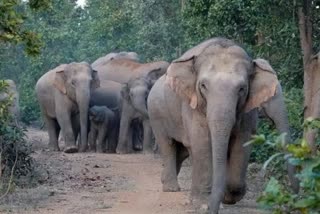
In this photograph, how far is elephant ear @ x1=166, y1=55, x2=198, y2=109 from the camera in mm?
10453

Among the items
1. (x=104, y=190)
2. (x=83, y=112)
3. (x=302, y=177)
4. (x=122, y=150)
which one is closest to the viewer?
(x=302, y=177)

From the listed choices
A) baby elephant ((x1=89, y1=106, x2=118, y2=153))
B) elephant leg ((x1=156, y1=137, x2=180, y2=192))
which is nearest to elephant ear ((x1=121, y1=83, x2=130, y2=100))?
baby elephant ((x1=89, y1=106, x2=118, y2=153))

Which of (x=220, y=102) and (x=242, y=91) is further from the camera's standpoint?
(x=242, y=91)

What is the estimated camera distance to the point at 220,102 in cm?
958

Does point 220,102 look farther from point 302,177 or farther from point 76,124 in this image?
point 76,124

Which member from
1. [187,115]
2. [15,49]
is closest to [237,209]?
[187,115]

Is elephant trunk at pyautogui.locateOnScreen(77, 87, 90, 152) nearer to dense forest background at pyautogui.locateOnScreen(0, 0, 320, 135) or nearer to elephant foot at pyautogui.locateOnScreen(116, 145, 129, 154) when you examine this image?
elephant foot at pyautogui.locateOnScreen(116, 145, 129, 154)

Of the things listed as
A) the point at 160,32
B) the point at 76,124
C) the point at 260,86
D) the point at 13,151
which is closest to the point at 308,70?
the point at 260,86

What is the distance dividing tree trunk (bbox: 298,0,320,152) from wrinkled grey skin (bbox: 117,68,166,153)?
832 cm

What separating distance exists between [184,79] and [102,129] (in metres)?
12.0

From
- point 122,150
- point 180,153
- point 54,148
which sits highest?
point 180,153

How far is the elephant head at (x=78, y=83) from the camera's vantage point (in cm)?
2184

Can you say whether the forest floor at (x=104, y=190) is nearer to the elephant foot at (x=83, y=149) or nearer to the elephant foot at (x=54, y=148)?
the elephant foot at (x=83, y=149)

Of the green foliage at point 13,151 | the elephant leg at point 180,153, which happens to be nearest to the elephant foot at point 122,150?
the green foliage at point 13,151
